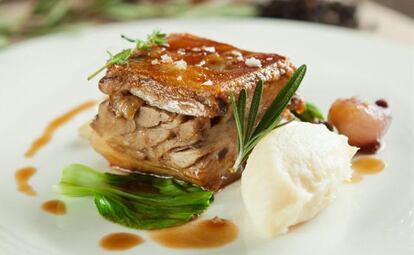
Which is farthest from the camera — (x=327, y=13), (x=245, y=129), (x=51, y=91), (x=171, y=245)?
(x=327, y=13)

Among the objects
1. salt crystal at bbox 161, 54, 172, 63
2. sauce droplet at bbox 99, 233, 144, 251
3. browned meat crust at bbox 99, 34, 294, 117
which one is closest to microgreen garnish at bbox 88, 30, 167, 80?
browned meat crust at bbox 99, 34, 294, 117

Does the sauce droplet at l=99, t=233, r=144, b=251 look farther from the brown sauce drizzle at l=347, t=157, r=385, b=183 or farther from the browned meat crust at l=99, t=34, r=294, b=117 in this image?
the brown sauce drizzle at l=347, t=157, r=385, b=183

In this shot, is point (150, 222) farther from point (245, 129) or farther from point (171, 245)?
point (245, 129)

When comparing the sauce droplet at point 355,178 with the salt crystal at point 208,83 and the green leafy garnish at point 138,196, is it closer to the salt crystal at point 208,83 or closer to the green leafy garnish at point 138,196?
the green leafy garnish at point 138,196

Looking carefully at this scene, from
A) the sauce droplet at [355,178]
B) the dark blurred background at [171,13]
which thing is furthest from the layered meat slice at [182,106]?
the dark blurred background at [171,13]

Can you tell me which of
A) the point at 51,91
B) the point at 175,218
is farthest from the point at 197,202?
the point at 51,91

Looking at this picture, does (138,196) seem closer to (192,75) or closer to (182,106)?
(182,106)
